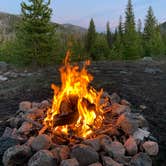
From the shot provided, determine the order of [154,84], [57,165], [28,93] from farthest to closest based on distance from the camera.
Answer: [154,84] < [28,93] < [57,165]

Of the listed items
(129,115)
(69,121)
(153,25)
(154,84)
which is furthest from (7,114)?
(153,25)

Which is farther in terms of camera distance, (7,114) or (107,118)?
(7,114)

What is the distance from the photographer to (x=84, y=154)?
5.27 m

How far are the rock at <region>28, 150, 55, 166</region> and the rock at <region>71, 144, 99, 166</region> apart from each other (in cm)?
34

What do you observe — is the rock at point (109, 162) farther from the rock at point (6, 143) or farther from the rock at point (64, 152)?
the rock at point (6, 143)

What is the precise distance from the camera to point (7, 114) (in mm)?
7656

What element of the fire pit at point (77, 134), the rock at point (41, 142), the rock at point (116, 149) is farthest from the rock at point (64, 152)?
the rock at point (116, 149)

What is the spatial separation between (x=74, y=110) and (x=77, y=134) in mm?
516

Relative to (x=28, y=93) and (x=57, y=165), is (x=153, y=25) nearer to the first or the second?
(x=28, y=93)

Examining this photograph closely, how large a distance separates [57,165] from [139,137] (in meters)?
1.58

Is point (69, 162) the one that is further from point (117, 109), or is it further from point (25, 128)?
point (117, 109)

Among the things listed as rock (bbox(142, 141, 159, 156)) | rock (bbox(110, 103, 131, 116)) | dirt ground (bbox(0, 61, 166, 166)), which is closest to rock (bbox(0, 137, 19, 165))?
dirt ground (bbox(0, 61, 166, 166))

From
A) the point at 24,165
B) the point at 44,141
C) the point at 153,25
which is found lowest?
the point at 24,165

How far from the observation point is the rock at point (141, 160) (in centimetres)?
545
